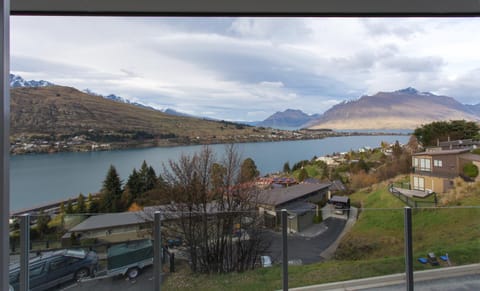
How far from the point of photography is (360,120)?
3131mm

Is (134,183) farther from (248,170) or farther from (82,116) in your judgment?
(248,170)

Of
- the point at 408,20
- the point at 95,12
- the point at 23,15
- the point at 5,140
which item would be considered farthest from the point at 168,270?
the point at 408,20

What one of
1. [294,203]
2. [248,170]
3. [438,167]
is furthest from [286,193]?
[438,167]

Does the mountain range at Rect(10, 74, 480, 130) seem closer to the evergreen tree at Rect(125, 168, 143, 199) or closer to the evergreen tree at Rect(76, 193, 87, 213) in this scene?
the evergreen tree at Rect(125, 168, 143, 199)

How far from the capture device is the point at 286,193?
2.79 meters

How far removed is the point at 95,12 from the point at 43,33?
28.4 inches

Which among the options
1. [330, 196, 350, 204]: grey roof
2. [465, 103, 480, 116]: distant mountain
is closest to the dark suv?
[330, 196, 350, 204]: grey roof

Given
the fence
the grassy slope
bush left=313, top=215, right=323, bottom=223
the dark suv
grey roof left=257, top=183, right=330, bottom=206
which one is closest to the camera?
the dark suv

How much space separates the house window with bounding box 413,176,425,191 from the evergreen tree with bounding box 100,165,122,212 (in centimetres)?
280

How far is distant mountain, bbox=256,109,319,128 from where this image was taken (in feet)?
9.91

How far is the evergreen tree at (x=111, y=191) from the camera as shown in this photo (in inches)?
104

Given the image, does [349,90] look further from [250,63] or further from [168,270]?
[168,270]

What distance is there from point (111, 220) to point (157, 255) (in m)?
0.51

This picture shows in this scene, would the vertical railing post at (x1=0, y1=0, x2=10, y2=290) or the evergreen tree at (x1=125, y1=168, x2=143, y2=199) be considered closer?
the vertical railing post at (x1=0, y1=0, x2=10, y2=290)
